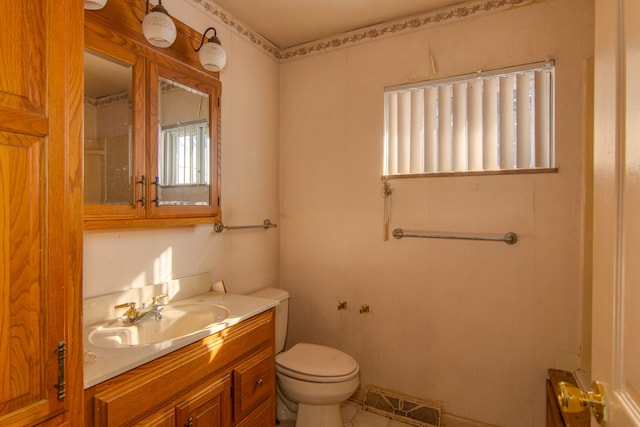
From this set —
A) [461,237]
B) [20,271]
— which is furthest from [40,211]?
[461,237]

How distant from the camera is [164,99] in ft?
5.03

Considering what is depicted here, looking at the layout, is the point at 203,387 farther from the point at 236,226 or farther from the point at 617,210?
the point at 617,210

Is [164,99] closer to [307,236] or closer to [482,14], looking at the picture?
[307,236]

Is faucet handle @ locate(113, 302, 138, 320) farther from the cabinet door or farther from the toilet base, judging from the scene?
the toilet base

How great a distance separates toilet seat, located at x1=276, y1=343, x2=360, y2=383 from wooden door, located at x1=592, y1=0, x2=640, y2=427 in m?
1.25

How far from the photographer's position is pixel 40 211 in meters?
0.69

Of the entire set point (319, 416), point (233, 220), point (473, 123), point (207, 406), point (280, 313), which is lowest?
point (319, 416)

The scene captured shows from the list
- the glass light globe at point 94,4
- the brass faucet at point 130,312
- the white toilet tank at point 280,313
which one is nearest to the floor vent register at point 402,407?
the white toilet tank at point 280,313

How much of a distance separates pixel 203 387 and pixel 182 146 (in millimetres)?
1057

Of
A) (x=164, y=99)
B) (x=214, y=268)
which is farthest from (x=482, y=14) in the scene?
(x=214, y=268)

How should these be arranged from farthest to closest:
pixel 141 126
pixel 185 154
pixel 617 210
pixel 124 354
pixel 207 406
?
pixel 185 154, pixel 141 126, pixel 207 406, pixel 124 354, pixel 617 210

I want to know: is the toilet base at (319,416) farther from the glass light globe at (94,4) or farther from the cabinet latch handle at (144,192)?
the glass light globe at (94,4)

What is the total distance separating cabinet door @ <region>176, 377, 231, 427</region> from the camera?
121 centimetres

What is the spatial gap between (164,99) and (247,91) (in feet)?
2.27
